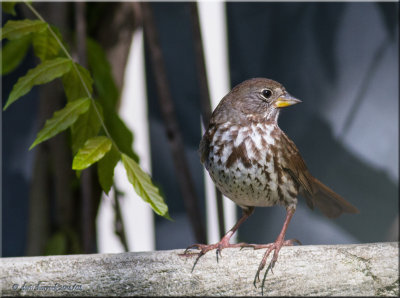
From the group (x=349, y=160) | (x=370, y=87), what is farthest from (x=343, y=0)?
(x=349, y=160)

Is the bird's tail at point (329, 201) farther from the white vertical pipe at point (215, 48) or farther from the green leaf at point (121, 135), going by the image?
the white vertical pipe at point (215, 48)

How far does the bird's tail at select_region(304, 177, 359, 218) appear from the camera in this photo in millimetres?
2422

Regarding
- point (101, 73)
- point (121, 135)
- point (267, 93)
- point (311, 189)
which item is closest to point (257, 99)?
point (267, 93)

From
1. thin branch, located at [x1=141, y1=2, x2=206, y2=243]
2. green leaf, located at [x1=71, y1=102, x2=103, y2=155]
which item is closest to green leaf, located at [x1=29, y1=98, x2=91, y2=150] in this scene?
green leaf, located at [x1=71, y1=102, x2=103, y2=155]

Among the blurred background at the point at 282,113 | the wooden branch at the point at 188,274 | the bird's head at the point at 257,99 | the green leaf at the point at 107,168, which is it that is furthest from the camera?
the blurred background at the point at 282,113

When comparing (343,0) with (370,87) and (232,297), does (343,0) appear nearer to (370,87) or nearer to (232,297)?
(370,87)

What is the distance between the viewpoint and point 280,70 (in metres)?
3.71

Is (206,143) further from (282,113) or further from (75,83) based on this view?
(282,113)

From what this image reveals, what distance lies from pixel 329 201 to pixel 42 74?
1.31 m

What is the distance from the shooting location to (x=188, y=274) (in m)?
1.83

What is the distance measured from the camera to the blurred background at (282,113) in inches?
142

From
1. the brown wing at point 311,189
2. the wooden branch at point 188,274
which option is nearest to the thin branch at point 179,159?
the brown wing at point 311,189

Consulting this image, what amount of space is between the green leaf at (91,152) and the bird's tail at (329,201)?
3.19 feet

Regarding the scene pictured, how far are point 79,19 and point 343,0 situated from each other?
5.64ft
